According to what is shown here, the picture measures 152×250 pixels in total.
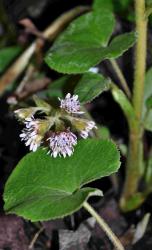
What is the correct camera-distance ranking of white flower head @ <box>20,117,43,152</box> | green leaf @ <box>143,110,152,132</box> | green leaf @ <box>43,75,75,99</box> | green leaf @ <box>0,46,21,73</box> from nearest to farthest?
white flower head @ <box>20,117,43,152</box>
green leaf @ <box>143,110,152,132</box>
green leaf @ <box>43,75,75,99</box>
green leaf @ <box>0,46,21,73</box>

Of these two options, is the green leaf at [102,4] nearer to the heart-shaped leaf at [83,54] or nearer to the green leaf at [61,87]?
the green leaf at [61,87]

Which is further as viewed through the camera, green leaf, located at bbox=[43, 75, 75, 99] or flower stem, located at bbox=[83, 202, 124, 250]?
green leaf, located at bbox=[43, 75, 75, 99]

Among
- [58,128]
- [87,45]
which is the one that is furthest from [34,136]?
[87,45]

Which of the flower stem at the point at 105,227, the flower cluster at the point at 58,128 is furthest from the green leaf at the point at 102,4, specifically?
the flower stem at the point at 105,227

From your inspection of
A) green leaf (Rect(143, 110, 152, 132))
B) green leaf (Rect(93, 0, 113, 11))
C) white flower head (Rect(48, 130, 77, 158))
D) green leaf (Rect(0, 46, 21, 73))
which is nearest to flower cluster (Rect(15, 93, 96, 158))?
white flower head (Rect(48, 130, 77, 158))

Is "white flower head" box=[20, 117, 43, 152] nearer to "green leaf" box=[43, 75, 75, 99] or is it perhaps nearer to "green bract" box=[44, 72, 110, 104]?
"green bract" box=[44, 72, 110, 104]

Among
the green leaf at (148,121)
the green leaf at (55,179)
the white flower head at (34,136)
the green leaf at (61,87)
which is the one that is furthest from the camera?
the green leaf at (61,87)

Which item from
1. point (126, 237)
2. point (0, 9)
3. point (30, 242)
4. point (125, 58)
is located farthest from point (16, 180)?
point (0, 9)

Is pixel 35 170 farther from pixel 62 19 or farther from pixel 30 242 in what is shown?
pixel 62 19

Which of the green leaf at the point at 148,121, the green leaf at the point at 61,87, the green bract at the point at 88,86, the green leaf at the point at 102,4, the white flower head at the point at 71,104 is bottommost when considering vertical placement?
the green leaf at the point at 148,121
